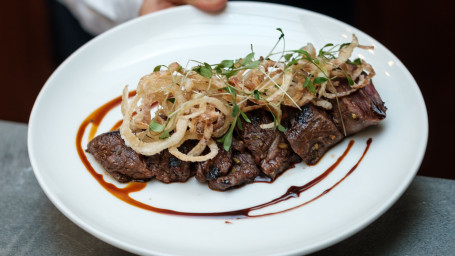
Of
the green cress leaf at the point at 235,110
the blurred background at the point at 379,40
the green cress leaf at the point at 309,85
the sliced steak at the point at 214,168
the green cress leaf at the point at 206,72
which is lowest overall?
the blurred background at the point at 379,40

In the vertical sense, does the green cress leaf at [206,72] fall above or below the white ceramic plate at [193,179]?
above

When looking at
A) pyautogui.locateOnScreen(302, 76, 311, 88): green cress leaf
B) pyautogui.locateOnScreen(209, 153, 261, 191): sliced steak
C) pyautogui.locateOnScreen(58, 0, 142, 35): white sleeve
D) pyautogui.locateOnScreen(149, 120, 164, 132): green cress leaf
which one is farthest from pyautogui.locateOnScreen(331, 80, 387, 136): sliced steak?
pyautogui.locateOnScreen(58, 0, 142, 35): white sleeve

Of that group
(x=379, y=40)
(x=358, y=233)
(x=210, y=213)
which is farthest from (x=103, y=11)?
(x=379, y=40)

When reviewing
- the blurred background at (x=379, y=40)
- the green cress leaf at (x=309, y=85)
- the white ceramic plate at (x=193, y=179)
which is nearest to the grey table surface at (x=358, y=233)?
the white ceramic plate at (x=193, y=179)

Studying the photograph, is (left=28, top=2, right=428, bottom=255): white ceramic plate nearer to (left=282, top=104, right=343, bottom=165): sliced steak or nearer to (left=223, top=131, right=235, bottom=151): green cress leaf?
(left=282, top=104, right=343, bottom=165): sliced steak

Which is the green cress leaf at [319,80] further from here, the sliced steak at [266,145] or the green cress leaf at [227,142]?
the green cress leaf at [227,142]

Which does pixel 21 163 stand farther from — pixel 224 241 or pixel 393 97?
pixel 393 97

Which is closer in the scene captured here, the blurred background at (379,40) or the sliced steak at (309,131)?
the sliced steak at (309,131)

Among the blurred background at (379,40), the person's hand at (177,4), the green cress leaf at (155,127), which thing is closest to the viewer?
the green cress leaf at (155,127)

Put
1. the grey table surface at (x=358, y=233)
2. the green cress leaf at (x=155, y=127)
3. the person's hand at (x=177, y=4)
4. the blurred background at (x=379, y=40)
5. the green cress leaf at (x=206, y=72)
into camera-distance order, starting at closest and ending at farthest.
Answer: the grey table surface at (x=358, y=233), the green cress leaf at (x=155, y=127), the green cress leaf at (x=206, y=72), the person's hand at (x=177, y=4), the blurred background at (x=379, y=40)
